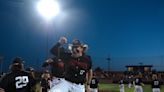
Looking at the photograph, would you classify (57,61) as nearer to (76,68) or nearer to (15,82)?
(76,68)

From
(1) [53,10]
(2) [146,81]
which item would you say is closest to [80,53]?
(1) [53,10]

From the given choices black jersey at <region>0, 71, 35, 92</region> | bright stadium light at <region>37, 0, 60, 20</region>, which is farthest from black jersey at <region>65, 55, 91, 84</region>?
bright stadium light at <region>37, 0, 60, 20</region>

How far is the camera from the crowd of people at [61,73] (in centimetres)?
812

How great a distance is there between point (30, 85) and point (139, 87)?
1472 cm

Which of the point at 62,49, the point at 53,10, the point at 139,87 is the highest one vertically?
the point at 53,10

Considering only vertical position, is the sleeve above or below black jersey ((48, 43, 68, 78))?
below

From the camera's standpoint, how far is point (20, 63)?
8164 mm

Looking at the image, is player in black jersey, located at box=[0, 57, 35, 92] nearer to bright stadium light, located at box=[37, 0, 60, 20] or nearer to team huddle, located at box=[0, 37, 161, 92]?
team huddle, located at box=[0, 37, 161, 92]

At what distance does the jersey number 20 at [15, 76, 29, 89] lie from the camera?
812 centimetres

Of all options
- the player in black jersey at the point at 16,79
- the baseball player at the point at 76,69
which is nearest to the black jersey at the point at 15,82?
the player in black jersey at the point at 16,79

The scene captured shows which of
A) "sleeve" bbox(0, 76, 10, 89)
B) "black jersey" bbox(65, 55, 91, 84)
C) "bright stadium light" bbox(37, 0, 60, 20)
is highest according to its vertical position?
"bright stadium light" bbox(37, 0, 60, 20)

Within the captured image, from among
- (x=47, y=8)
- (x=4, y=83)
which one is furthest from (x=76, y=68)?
(x=47, y=8)

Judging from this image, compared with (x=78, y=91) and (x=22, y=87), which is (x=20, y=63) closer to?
(x=22, y=87)

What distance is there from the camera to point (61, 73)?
1112 cm
